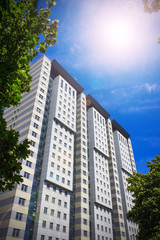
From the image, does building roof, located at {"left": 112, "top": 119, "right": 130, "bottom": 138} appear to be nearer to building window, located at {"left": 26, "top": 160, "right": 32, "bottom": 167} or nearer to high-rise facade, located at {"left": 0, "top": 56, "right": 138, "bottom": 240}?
high-rise facade, located at {"left": 0, "top": 56, "right": 138, "bottom": 240}

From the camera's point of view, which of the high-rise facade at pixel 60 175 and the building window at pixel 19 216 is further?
the high-rise facade at pixel 60 175

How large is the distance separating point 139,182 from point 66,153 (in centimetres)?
2619

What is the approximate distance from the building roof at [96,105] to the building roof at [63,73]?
7.39m

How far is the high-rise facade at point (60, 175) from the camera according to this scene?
1364 inches

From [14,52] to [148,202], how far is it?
2230 centimetres

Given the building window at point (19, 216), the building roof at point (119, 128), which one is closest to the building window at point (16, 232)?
the building window at point (19, 216)

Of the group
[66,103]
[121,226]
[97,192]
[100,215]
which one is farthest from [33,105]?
[121,226]

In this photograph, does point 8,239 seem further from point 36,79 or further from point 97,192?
point 36,79

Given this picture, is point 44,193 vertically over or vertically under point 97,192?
under

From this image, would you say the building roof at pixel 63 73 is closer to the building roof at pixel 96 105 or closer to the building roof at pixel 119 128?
the building roof at pixel 96 105

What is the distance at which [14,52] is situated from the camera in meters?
9.28

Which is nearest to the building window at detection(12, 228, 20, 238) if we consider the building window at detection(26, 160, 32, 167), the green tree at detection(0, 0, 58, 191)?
the building window at detection(26, 160, 32, 167)

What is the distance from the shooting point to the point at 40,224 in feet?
114

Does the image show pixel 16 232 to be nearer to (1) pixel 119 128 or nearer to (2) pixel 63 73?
(2) pixel 63 73
